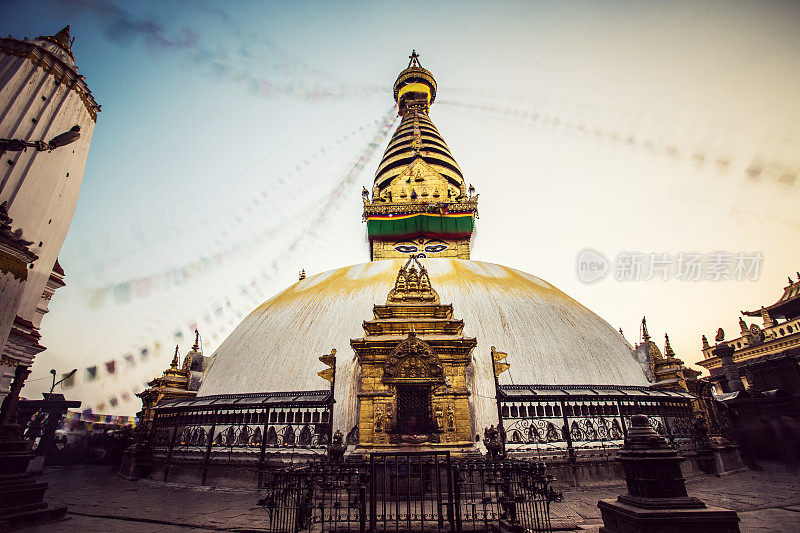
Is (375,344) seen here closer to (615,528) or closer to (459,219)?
(615,528)

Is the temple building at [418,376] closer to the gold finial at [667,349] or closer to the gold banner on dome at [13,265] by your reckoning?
the gold finial at [667,349]

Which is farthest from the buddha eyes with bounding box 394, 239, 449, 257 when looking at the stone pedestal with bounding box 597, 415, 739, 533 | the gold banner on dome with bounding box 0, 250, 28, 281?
the stone pedestal with bounding box 597, 415, 739, 533

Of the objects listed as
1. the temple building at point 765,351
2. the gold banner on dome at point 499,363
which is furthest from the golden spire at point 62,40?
the temple building at point 765,351

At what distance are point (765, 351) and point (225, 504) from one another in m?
29.2

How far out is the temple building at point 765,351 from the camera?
13715mm

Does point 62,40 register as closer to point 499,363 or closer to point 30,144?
point 30,144

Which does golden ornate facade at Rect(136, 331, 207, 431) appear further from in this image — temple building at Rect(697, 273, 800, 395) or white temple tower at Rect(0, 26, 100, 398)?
temple building at Rect(697, 273, 800, 395)

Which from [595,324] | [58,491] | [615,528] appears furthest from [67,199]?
[595,324]

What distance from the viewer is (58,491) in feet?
28.7

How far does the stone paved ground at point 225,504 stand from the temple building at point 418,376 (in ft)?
3.57

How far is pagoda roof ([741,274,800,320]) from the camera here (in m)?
22.7

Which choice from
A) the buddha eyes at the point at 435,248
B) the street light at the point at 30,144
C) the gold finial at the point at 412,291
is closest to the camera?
the street light at the point at 30,144

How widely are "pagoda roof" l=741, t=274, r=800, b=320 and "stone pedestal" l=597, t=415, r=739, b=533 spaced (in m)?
27.9

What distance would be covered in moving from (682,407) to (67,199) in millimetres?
17644
